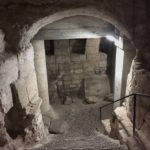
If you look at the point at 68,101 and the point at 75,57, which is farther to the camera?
the point at 68,101

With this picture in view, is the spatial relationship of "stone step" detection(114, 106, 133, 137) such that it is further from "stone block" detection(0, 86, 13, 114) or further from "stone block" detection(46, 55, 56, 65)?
Result: "stone block" detection(46, 55, 56, 65)

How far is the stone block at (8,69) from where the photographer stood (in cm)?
489

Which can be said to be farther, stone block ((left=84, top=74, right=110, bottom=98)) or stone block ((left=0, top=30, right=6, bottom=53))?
stone block ((left=84, top=74, right=110, bottom=98))

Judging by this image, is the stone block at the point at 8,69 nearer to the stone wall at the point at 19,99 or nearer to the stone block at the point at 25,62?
the stone wall at the point at 19,99

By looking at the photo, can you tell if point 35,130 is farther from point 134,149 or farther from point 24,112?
point 134,149

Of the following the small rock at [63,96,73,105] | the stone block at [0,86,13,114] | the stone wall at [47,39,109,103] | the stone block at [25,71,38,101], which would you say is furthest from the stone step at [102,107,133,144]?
the stone wall at [47,39,109,103]

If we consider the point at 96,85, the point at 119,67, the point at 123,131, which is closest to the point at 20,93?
the point at 123,131

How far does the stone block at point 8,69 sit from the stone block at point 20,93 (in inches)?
6.0

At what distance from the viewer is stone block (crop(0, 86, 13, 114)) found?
16.1 feet

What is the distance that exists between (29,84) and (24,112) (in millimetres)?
825

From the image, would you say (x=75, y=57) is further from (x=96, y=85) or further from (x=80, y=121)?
(x=80, y=121)

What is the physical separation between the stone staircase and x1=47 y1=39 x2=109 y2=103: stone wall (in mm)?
3595

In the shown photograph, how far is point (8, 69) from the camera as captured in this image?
5152 mm

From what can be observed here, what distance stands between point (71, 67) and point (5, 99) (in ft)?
20.5
